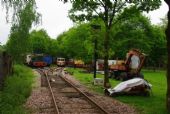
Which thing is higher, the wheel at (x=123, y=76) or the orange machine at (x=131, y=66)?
the orange machine at (x=131, y=66)

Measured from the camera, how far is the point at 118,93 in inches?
991

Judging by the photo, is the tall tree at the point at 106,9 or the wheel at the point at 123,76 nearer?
the tall tree at the point at 106,9

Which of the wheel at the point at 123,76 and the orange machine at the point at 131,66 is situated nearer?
the orange machine at the point at 131,66

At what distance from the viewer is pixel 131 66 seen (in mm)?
42250

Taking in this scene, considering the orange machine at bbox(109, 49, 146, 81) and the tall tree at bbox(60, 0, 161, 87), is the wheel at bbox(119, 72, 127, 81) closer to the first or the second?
the orange machine at bbox(109, 49, 146, 81)

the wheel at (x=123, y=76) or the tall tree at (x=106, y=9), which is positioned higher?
the tall tree at (x=106, y=9)

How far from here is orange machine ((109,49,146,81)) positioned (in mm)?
39438

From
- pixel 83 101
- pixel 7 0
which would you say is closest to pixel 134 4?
pixel 83 101

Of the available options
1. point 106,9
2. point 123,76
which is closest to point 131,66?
point 123,76

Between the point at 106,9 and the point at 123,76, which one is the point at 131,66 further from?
the point at 106,9

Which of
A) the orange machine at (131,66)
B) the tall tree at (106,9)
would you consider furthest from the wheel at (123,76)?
the tall tree at (106,9)

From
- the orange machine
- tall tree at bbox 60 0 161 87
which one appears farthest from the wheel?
tall tree at bbox 60 0 161 87

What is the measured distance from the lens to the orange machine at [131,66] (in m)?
39.4

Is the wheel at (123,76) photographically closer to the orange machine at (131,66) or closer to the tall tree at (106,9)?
the orange machine at (131,66)
